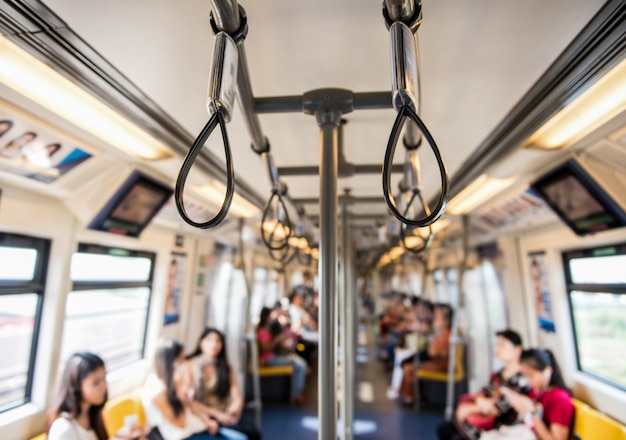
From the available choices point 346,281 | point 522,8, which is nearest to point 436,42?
point 522,8

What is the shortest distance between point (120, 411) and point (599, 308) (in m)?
3.92

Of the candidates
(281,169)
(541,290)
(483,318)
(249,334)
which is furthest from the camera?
(483,318)

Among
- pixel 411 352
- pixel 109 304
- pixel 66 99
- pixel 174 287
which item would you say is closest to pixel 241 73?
pixel 66 99

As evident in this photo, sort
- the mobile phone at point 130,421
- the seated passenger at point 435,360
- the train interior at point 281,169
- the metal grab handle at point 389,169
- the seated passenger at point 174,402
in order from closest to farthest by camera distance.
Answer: the metal grab handle at point 389,169 < the train interior at point 281,169 < the mobile phone at point 130,421 < the seated passenger at point 174,402 < the seated passenger at point 435,360

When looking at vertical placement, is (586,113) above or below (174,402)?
above

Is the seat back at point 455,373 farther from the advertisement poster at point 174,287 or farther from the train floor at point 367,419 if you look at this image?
the advertisement poster at point 174,287

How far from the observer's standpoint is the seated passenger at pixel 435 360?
4.50 meters

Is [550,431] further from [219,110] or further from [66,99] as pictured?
[66,99]

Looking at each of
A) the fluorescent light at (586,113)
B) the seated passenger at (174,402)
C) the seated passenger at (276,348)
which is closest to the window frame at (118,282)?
the seated passenger at (174,402)

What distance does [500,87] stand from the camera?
117cm

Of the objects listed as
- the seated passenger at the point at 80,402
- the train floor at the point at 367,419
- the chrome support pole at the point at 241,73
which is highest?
the chrome support pole at the point at 241,73

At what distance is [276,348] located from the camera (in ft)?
14.8

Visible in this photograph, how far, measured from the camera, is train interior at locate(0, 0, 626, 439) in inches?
34.2

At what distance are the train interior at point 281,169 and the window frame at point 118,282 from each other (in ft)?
0.06
